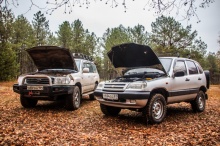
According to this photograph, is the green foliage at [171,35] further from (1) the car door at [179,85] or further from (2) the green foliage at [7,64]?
(1) the car door at [179,85]

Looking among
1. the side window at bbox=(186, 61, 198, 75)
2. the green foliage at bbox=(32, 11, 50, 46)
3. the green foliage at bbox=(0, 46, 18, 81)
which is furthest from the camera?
the green foliage at bbox=(32, 11, 50, 46)

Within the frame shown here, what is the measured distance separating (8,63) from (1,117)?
19812 mm

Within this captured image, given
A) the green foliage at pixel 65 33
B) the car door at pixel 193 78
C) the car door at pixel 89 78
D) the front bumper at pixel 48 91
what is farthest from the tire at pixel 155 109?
the green foliage at pixel 65 33

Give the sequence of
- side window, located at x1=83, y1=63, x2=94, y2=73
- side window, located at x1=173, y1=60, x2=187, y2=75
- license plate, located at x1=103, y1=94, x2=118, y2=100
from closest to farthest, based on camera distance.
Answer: license plate, located at x1=103, y1=94, x2=118, y2=100 → side window, located at x1=173, y1=60, x2=187, y2=75 → side window, located at x1=83, y1=63, x2=94, y2=73

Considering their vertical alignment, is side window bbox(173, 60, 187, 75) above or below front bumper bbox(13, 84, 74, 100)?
above

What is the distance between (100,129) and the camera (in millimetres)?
5465

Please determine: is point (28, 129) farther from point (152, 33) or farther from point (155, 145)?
point (152, 33)

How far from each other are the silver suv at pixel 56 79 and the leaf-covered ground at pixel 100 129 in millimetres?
631

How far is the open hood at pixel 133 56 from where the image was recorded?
21.2 ft

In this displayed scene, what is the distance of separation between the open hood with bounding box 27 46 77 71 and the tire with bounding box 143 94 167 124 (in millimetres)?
3924

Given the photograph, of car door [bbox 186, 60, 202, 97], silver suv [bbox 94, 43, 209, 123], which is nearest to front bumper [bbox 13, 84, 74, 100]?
silver suv [bbox 94, 43, 209, 123]

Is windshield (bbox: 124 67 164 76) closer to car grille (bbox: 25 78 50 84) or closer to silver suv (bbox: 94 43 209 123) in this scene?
silver suv (bbox: 94 43 209 123)

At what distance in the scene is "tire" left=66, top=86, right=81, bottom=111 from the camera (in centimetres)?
751

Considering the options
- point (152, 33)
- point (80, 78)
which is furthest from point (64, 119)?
point (152, 33)
